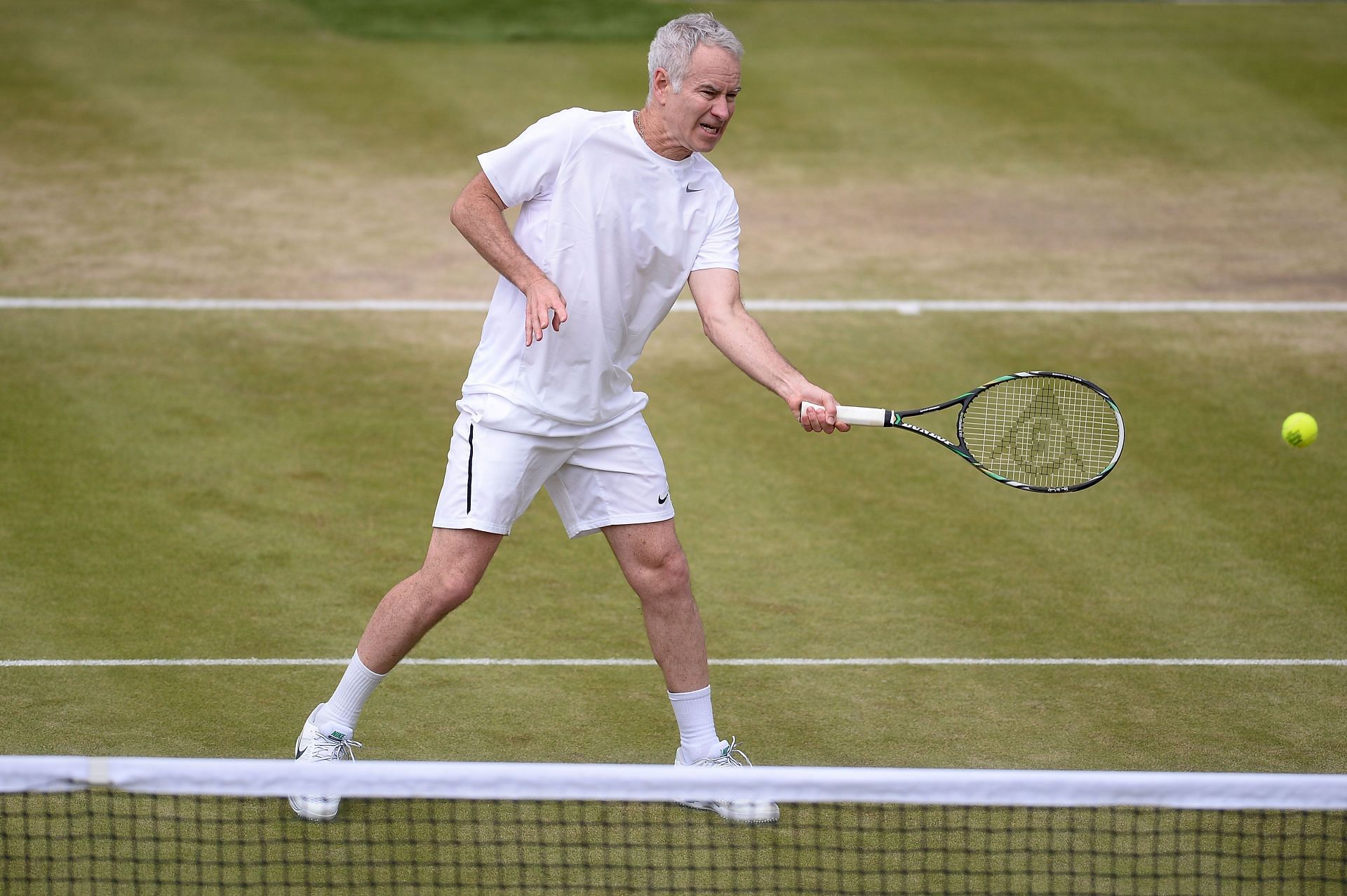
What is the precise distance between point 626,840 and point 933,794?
1317 mm

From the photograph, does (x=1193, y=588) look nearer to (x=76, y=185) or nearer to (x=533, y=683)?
(x=533, y=683)

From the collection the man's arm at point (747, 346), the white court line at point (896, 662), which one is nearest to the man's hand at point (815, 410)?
the man's arm at point (747, 346)

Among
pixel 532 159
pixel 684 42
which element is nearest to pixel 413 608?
pixel 532 159

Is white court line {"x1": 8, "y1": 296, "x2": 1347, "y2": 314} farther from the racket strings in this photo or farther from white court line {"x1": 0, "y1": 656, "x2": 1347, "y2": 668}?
white court line {"x1": 0, "y1": 656, "x2": 1347, "y2": 668}

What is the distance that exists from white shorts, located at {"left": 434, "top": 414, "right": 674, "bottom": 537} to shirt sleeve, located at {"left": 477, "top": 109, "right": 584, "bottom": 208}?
71 centimetres

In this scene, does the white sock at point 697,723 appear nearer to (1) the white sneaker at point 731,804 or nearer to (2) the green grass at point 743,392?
(1) the white sneaker at point 731,804

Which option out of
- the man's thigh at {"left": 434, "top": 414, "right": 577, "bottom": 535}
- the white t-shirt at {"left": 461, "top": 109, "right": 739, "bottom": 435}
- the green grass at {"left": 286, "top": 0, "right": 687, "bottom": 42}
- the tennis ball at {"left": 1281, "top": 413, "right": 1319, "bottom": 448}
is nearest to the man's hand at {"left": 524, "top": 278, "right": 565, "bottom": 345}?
the white t-shirt at {"left": 461, "top": 109, "right": 739, "bottom": 435}

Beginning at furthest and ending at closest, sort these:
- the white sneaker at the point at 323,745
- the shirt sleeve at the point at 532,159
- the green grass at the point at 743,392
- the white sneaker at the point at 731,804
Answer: the green grass at the point at 743,392
the white sneaker at the point at 323,745
the white sneaker at the point at 731,804
the shirt sleeve at the point at 532,159

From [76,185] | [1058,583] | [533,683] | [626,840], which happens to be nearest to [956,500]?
[1058,583]

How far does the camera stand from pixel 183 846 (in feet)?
15.8

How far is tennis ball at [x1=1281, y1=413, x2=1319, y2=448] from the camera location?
7434mm

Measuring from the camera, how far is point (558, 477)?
5230 mm

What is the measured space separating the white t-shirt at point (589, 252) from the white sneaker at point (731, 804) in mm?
1087

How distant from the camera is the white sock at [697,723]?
5215 millimetres
